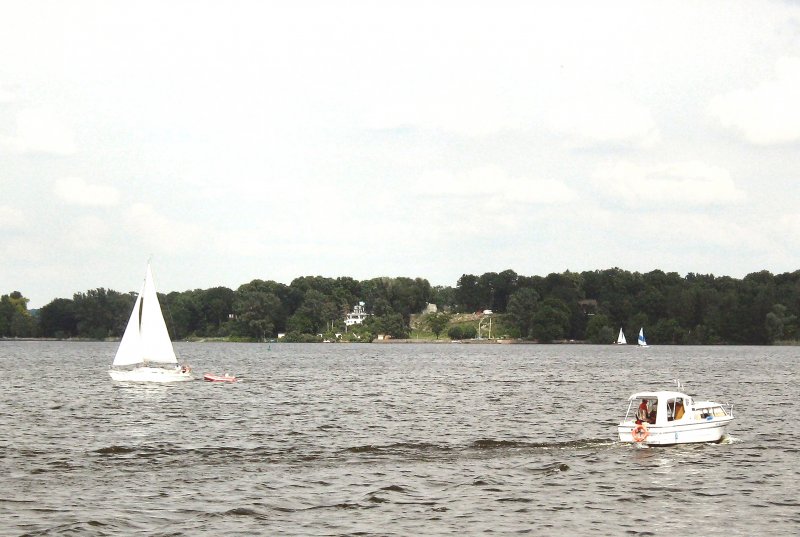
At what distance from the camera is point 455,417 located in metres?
76.7

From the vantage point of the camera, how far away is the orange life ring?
56.2m

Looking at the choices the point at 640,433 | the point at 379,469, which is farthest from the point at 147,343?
the point at 640,433

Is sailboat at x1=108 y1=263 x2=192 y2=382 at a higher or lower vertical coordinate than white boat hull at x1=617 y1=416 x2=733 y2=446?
higher

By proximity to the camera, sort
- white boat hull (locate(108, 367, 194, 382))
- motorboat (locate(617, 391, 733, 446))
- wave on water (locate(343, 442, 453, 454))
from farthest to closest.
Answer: white boat hull (locate(108, 367, 194, 382))
wave on water (locate(343, 442, 453, 454))
motorboat (locate(617, 391, 733, 446))

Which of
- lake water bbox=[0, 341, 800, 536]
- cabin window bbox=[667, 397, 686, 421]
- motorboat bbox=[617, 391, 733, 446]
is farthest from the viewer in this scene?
cabin window bbox=[667, 397, 686, 421]

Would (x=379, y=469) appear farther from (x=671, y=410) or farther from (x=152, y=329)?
(x=152, y=329)

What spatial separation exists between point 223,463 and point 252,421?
21807 mm

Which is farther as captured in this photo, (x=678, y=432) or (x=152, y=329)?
(x=152, y=329)

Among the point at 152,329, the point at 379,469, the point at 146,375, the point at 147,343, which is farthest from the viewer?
the point at 146,375

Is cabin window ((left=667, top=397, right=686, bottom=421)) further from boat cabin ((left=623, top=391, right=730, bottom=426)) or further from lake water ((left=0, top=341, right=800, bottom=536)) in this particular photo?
lake water ((left=0, top=341, right=800, bottom=536))

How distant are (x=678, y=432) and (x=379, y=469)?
678 inches

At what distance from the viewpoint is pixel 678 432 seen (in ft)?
186

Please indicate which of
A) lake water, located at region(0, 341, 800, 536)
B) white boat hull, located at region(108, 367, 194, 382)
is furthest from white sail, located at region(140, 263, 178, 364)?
lake water, located at region(0, 341, 800, 536)

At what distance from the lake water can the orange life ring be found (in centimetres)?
83
